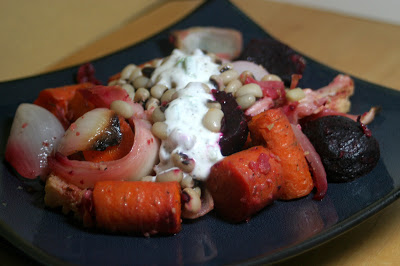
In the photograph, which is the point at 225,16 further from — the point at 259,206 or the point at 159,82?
the point at 259,206

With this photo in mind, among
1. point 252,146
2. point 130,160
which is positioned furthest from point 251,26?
point 130,160

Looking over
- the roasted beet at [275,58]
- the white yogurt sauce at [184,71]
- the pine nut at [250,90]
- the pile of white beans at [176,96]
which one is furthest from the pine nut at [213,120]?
the roasted beet at [275,58]

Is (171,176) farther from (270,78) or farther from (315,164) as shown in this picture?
(270,78)

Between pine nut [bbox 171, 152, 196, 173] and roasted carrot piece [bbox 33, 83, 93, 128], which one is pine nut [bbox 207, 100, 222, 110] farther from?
roasted carrot piece [bbox 33, 83, 93, 128]

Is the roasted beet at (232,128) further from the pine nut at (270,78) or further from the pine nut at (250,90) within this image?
the pine nut at (270,78)

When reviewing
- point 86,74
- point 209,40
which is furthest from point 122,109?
point 209,40

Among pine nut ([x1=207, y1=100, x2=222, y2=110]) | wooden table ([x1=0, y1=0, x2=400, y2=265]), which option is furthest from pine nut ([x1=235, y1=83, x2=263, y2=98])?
wooden table ([x1=0, y1=0, x2=400, y2=265])
